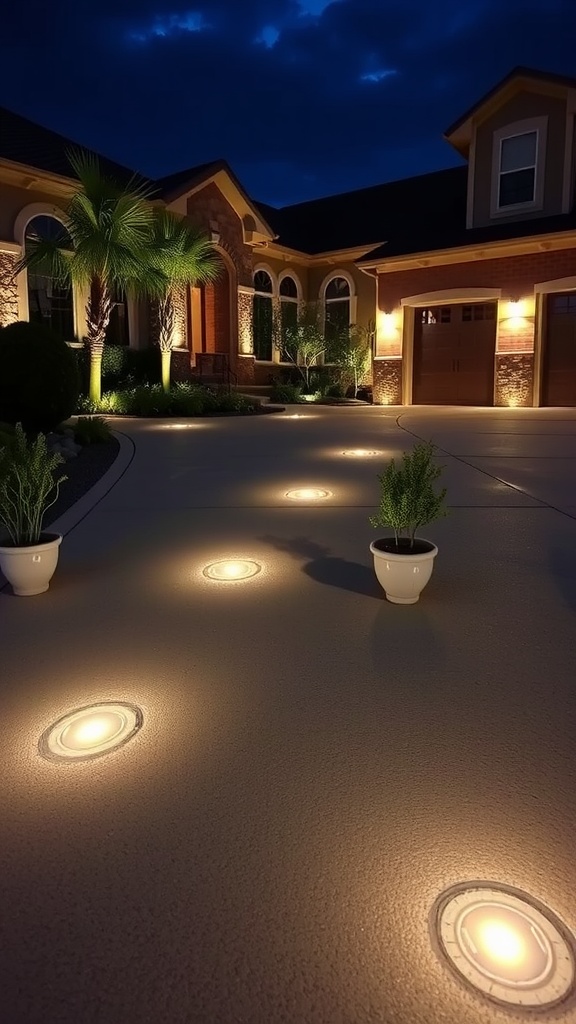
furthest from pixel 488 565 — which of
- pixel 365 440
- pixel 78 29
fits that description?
pixel 78 29

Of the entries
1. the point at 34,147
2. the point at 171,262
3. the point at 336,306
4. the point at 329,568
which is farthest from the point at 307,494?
the point at 336,306

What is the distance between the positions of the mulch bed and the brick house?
853 cm

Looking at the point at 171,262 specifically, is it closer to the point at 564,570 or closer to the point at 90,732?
the point at 564,570

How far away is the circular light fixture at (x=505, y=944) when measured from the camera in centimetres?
126

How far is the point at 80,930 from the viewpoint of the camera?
54.6 inches

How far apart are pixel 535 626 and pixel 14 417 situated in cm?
769

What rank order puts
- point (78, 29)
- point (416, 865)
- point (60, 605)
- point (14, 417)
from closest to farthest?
point (416, 865), point (60, 605), point (14, 417), point (78, 29)

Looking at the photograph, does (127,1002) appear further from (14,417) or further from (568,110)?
(568,110)

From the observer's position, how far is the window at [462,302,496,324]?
58.7 ft

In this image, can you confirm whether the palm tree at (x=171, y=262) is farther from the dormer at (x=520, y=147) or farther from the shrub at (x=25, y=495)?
the shrub at (x=25, y=495)

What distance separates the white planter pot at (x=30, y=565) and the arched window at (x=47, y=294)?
46.1 feet

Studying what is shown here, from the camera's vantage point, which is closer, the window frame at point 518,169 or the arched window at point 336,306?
the window frame at point 518,169

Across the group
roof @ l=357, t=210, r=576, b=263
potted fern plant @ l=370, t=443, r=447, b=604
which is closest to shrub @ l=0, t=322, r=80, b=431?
potted fern plant @ l=370, t=443, r=447, b=604

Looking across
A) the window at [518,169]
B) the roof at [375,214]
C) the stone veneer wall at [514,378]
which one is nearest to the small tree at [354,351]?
the roof at [375,214]
